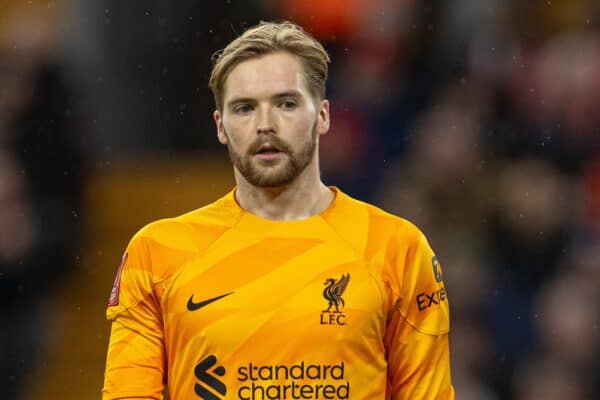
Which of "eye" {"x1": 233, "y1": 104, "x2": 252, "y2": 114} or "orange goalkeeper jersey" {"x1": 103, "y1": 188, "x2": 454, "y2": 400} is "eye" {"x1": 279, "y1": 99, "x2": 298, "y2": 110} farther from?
"orange goalkeeper jersey" {"x1": 103, "y1": 188, "x2": 454, "y2": 400}

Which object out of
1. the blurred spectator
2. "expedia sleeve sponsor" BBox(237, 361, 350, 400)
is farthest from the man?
the blurred spectator

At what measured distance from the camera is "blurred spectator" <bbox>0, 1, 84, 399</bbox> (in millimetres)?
6910

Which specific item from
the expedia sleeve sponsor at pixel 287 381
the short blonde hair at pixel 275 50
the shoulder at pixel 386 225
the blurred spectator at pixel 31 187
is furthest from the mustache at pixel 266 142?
the blurred spectator at pixel 31 187

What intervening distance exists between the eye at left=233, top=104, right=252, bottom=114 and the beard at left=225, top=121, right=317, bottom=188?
0.11m

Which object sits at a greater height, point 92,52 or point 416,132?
point 92,52

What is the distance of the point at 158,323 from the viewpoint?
4.40 metres

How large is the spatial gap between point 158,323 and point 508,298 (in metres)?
3.28

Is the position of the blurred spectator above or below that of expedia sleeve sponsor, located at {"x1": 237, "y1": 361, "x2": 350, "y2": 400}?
above

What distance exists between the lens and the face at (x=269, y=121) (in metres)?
4.31

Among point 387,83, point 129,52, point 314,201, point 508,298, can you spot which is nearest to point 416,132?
point 387,83

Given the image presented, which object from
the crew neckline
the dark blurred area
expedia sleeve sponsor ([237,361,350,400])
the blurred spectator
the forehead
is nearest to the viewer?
expedia sleeve sponsor ([237,361,350,400])

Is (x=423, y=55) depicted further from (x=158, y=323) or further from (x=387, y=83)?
(x=158, y=323)

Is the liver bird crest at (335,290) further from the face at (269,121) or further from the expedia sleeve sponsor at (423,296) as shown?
the face at (269,121)

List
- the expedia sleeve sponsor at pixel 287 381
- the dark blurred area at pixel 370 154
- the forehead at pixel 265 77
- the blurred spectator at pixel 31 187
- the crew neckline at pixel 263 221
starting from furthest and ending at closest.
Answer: the dark blurred area at pixel 370 154
the blurred spectator at pixel 31 187
the crew neckline at pixel 263 221
the forehead at pixel 265 77
the expedia sleeve sponsor at pixel 287 381
